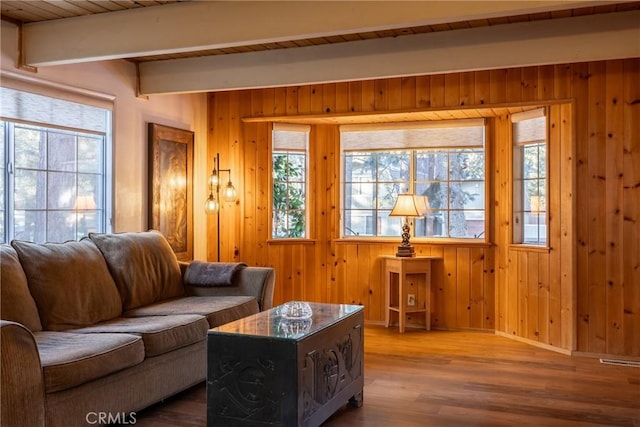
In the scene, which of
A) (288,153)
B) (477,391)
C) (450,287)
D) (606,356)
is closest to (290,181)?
(288,153)

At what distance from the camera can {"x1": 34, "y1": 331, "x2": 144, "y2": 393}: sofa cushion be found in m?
2.57

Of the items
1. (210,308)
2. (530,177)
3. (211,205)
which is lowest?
(210,308)

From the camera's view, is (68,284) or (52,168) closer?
(68,284)

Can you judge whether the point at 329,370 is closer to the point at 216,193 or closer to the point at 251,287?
the point at 251,287

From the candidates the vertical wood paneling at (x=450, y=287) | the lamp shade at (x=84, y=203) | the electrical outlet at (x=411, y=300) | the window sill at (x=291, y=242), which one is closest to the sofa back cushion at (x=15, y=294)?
Result: the lamp shade at (x=84, y=203)

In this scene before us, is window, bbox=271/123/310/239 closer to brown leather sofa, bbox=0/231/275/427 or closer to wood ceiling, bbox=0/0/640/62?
brown leather sofa, bbox=0/231/275/427

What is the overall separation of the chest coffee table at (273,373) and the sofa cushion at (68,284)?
111 centimetres

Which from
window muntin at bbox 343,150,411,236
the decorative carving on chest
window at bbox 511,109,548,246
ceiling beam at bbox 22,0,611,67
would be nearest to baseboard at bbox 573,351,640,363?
window at bbox 511,109,548,246

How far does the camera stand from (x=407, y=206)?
17.7 feet

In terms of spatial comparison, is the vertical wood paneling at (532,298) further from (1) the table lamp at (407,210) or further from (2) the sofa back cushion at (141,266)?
(2) the sofa back cushion at (141,266)

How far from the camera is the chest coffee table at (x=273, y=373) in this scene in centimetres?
267

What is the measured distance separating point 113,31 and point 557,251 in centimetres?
376

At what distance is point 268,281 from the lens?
4.43 m

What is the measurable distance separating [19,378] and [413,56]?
3.17 metres
